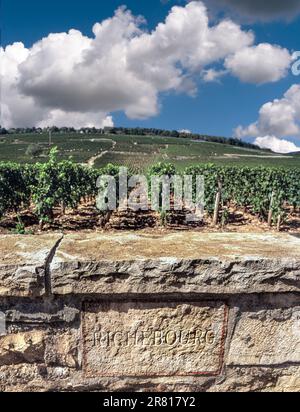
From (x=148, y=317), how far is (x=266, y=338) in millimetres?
584

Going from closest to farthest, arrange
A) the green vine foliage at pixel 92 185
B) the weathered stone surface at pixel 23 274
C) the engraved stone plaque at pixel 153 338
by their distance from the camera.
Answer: the weathered stone surface at pixel 23 274
the engraved stone plaque at pixel 153 338
the green vine foliage at pixel 92 185

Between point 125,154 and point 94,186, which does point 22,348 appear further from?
point 125,154

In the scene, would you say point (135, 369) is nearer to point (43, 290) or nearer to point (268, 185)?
point (43, 290)

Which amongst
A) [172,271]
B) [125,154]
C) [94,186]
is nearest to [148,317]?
[172,271]

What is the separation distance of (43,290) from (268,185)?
48.8 feet

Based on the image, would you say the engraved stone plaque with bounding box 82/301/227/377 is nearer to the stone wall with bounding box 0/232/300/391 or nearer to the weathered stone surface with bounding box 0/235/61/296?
the stone wall with bounding box 0/232/300/391

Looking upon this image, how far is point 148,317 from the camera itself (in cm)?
163

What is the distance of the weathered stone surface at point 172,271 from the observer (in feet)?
5.11

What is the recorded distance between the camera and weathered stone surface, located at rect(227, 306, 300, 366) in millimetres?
1684

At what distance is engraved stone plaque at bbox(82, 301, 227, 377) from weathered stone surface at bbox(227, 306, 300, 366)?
8 centimetres

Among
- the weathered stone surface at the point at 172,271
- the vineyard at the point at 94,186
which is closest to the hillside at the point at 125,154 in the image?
the vineyard at the point at 94,186

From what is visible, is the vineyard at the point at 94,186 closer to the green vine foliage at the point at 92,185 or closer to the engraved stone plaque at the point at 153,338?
the green vine foliage at the point at 92,185

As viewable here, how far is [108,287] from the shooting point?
1565 millimetres

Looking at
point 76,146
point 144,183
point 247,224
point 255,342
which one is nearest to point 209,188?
point 247,224
